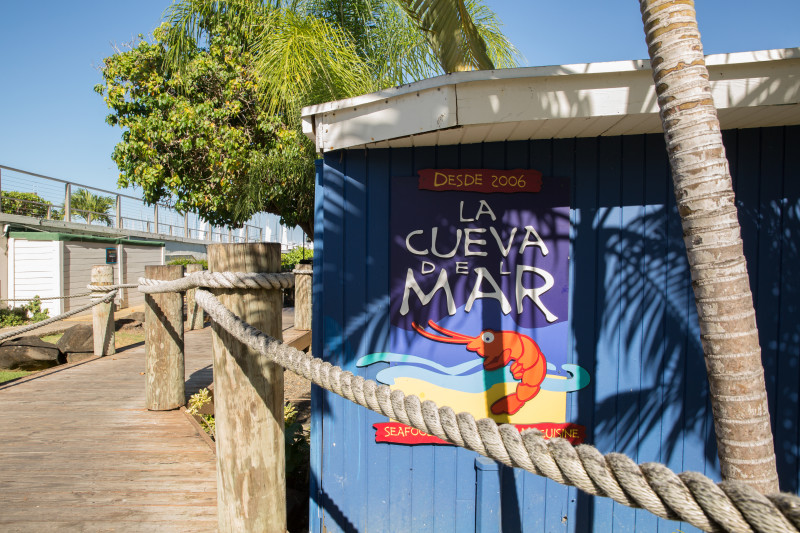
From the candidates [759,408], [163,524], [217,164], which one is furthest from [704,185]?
[217,164]

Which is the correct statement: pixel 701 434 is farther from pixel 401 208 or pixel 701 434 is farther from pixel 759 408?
pixel 401 208

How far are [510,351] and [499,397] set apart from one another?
11.3 inches

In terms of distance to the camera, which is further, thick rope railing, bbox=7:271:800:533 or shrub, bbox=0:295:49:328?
shrub, bbox=0:295:49:328

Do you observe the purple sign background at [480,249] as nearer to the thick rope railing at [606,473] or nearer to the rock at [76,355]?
the thick rope railing at [606,473]

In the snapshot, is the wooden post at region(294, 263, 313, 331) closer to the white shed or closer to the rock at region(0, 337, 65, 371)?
the rock at region(0, 337, 65, 371)

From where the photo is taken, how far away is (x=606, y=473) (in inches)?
45.9

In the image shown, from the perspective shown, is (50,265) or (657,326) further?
(50,265)

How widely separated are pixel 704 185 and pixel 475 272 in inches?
62.8

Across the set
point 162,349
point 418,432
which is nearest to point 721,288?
point 418,432

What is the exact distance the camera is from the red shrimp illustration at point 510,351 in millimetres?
2998

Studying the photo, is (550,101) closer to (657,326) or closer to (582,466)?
(657,326)

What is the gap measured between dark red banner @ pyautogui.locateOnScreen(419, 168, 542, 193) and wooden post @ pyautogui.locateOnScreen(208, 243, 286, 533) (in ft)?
4.11

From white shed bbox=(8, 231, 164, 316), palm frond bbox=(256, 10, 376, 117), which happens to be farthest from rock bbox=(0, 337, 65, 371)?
white shed bbox=(8, 231, 164, 316)

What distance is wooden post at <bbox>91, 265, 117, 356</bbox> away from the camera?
22.7ft
